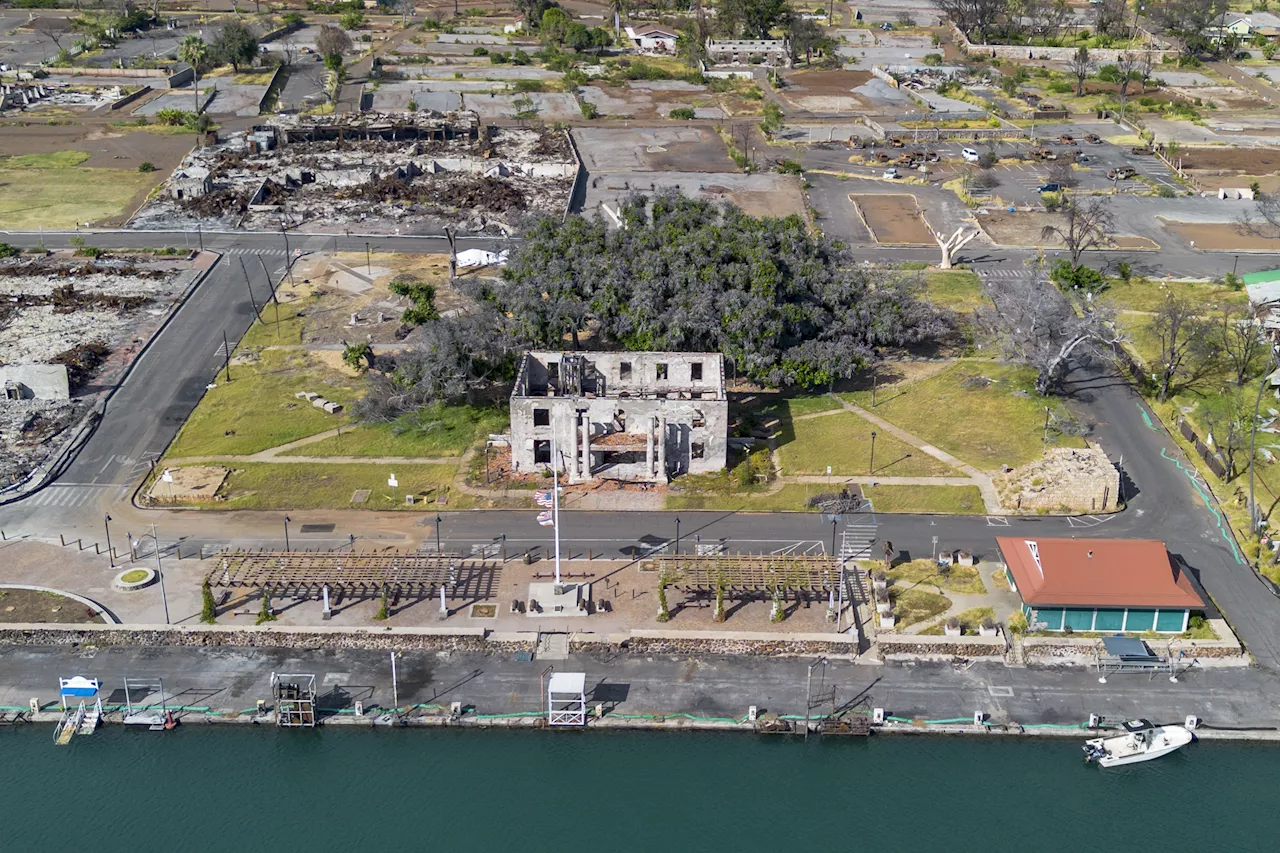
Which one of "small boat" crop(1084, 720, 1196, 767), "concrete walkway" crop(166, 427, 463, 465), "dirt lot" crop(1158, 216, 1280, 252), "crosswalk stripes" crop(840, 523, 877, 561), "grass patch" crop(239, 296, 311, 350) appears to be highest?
"dirt lot" crop(1158, 216, 1280, 252)

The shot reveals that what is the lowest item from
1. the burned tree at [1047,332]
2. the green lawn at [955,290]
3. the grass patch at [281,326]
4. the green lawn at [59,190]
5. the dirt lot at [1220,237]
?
the grass patch at [281,326]

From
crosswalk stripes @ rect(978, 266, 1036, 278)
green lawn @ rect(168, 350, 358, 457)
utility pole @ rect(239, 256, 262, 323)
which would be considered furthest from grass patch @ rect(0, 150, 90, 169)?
crosswalk stripes @ rect(978, 266, 1036, 278)

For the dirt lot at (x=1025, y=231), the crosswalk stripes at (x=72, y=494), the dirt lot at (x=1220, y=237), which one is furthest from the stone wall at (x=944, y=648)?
the dirt lot at (x=1220, y=237)

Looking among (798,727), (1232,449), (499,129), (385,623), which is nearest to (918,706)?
(798,727)

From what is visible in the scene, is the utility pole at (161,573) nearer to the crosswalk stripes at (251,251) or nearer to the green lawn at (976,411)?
the green lawn at (976,411)

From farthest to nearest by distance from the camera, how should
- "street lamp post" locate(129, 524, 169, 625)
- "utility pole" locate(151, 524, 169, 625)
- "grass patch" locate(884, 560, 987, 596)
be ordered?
"grass patch" locate(884, 560, 987, 596), "street lamp post" locate(129, 524, 169, 625), "utility pole" locate(151, 524, 169, 625)

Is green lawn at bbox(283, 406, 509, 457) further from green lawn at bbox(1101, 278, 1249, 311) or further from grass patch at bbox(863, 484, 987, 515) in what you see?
green lawn at bbox(1101, 278, 1249, 311)
